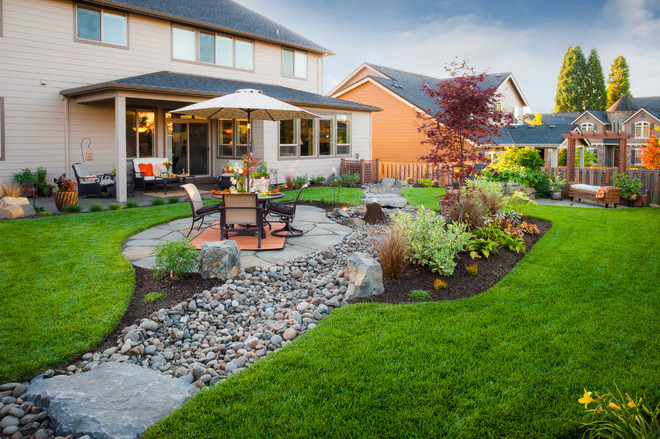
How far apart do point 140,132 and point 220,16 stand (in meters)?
5.24

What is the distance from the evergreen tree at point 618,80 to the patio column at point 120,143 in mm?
56808

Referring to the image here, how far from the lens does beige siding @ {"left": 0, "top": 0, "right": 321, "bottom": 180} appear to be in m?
12.4

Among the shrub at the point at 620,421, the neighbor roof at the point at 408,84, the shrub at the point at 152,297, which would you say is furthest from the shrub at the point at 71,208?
the neighbor roof at the point at 408,84

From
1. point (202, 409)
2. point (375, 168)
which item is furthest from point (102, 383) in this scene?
point (375, 168)

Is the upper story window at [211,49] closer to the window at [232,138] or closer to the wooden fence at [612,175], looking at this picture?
the window at [232,138]

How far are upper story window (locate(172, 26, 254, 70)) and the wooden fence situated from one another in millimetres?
11257

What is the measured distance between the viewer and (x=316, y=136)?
17.9 metres

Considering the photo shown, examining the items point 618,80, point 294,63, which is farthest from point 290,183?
point 618,80

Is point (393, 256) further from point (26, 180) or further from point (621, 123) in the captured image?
point (621, 123)

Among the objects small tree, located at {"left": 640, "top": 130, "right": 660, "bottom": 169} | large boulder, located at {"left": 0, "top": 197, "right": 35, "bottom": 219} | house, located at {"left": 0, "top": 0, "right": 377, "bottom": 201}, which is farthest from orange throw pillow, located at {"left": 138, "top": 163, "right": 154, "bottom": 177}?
small tree, located at {"left": 640, "top": 130, "right": 660, "bottom": 169}

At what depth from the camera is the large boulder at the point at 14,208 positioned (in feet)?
30.1

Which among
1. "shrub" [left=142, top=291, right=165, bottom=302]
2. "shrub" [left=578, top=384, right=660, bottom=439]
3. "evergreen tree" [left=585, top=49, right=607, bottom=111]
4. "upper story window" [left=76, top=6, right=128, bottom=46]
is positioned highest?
"evergreen tree" [left=585, top=49, right=607, bottom=111]

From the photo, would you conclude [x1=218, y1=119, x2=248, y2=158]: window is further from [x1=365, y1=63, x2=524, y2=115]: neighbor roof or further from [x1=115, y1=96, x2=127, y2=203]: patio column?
[x1=365, y1=63, x2=524, y2=115]: neighbor roof

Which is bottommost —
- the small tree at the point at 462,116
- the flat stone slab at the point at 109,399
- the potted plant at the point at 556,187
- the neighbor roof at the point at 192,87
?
the flat stone slab at the point at 109,399
